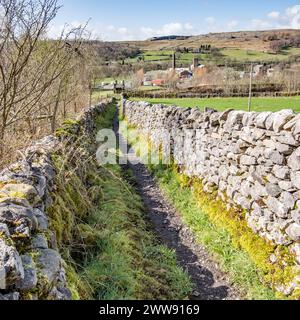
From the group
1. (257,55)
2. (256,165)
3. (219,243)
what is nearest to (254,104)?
(256,165)

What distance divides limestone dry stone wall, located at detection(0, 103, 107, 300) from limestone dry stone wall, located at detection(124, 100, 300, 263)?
3209mm

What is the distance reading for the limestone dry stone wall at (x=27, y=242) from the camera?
2.35 metres

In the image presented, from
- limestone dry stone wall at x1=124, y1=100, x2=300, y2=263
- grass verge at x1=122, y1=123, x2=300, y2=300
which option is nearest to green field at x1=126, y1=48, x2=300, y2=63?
limestone dry stone wall at x1=124, y1=100, x2=300, y2=263

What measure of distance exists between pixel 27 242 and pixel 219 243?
4.16 meters

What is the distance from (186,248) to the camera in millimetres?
6562

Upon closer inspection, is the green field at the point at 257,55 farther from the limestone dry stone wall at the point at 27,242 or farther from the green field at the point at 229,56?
the limestone dry stone wall at the point at 27,242

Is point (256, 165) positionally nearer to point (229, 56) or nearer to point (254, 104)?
point (254, 104)

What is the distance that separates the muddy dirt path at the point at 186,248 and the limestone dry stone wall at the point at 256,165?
96 cm

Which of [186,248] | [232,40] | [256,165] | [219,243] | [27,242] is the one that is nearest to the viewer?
[27,242]

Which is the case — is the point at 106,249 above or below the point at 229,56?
below

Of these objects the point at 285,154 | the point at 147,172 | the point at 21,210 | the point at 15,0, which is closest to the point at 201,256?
the point at 285,154

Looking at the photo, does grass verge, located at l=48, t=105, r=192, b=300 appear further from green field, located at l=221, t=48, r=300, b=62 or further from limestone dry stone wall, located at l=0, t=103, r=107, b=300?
green field, located at l=221, t=48, r=300, b=62

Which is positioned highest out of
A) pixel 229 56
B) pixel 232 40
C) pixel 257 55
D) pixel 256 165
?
pixel 232 40
